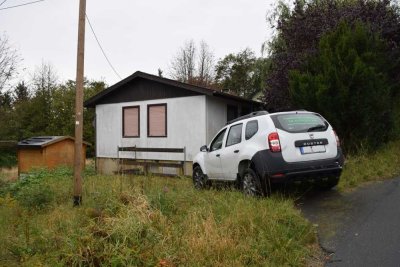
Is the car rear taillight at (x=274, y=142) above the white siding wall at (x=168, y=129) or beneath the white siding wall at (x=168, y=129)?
beneath

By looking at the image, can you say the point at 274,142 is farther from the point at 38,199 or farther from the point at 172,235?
the point at 38,199

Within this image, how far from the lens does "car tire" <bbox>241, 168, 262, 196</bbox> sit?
24.9 ft

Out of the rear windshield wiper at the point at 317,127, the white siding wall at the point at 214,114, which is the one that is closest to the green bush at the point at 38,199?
the white siding wall at the point at 214,114

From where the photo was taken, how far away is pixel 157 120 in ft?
55.6

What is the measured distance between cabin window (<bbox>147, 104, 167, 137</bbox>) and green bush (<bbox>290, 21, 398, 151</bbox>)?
6.29 metres

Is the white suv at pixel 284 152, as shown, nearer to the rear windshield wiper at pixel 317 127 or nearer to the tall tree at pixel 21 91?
the rear windshield wiper at pixel 317 127

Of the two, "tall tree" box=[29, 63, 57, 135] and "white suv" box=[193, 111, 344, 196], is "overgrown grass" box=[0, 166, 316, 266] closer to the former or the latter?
"white suv" box=[193, 111, 344, 196]

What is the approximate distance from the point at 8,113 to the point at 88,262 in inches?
1556

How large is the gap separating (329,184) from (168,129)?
899cm

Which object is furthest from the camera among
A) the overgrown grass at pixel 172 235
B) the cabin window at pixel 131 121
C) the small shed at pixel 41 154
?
the small shed at pixel 41 154

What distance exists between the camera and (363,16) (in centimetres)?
1399

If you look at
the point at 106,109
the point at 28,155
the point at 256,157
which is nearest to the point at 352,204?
the point at 256,157

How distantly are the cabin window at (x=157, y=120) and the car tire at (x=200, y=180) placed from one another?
6.10m

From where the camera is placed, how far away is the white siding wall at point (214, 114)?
15.3 metres
